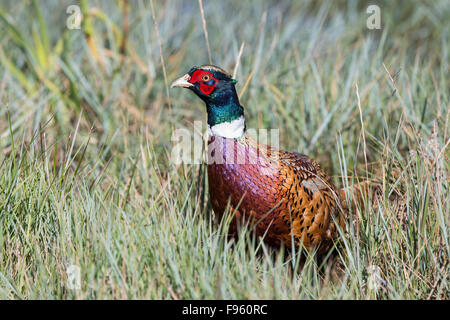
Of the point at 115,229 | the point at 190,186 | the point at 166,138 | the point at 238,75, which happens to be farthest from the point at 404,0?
the point at 115,229

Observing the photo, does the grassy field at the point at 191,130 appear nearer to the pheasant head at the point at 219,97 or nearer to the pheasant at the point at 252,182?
the pheasant at the point at 252,182

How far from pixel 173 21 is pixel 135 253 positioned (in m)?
3.46

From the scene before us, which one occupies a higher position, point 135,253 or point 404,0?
point 404,0

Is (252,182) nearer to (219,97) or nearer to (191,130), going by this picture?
(219,97)

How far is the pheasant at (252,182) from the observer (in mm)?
2656

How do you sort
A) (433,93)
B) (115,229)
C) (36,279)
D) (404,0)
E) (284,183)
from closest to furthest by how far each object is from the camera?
(36,279)
(115,229)
(284,183)
(433,93)
(404,0)

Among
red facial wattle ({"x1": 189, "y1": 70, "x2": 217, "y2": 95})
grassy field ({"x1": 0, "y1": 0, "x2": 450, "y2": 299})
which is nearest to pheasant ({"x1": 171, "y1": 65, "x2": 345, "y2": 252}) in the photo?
red facial wattle ({"x1": 189, "y1": 70, "x2": 217, "y2": 95})

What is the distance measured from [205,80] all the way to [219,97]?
10 cm

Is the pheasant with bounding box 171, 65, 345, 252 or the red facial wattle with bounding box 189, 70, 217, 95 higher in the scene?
the red facial wattle with bounding box 189, 70, 217, 95

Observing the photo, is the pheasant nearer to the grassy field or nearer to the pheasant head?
the pheasant head

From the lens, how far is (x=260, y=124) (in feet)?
12.3

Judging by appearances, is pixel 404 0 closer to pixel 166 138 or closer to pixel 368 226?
pixel 166 138

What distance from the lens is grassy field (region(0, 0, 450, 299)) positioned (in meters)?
2.29

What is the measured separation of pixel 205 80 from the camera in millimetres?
2717
